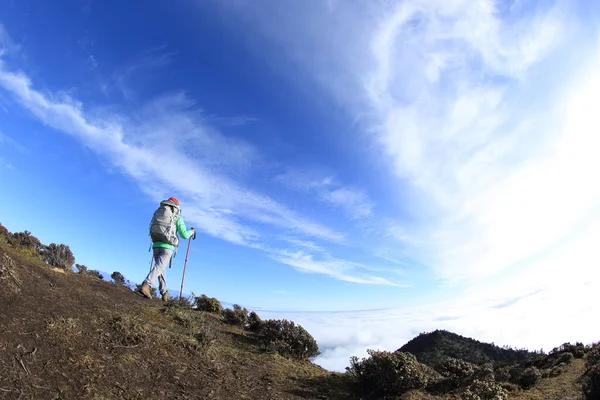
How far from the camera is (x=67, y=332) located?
7066mm

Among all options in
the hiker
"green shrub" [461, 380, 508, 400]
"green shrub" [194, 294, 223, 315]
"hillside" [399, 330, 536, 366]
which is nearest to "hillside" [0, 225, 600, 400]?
"green shrub" [461, 380, 508, 400]

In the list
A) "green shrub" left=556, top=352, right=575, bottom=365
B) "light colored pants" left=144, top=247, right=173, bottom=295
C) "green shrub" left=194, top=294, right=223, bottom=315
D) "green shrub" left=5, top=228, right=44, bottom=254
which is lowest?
"green shrub" left=556, top=352, right=575, bottom=365

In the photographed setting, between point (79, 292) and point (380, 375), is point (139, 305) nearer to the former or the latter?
point (79, 292)

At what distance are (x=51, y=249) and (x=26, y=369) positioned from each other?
9.52 metres

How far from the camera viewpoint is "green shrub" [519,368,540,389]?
395 inches

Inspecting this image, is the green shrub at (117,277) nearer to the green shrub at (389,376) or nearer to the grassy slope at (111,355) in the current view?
the grassy slope at (111,355)

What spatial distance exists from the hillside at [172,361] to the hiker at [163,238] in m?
0.88

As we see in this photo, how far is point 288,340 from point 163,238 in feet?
18.3

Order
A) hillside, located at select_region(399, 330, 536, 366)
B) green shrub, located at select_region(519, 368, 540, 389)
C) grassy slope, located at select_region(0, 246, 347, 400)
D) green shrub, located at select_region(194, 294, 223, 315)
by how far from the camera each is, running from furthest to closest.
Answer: hillside, located at select_region(399, 330, 536, 366) → green shrub, located at select_region(194, 294, 223, 315) → green shrub, located at select_region(519, 368, 540, 389) → grassy slope, located at select_region(0, 246, 347, 400)

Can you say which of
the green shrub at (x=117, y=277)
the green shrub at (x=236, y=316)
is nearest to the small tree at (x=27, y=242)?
the green shrub at (x=117, y=277)

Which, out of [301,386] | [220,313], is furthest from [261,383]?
[220,313]

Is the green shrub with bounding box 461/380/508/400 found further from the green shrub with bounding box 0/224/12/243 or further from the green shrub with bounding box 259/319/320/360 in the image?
the green shrub with bounding box 0/224/12/243

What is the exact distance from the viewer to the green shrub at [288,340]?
1092cm

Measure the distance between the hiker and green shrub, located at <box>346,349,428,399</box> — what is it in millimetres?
7708
